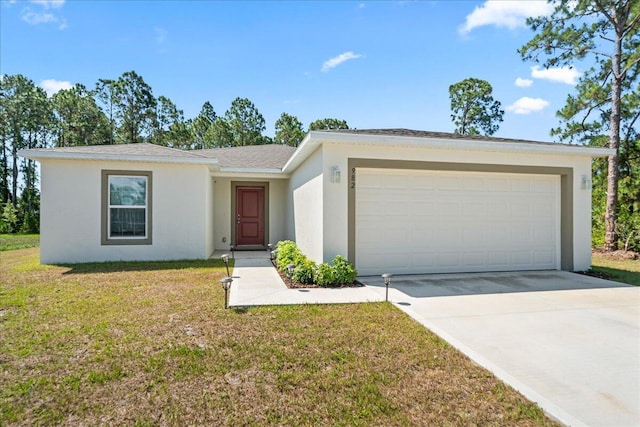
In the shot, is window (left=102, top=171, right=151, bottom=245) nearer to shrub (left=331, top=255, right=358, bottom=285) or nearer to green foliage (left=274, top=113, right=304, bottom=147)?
shrub (left=331, top=255, right=358, bottom=285)

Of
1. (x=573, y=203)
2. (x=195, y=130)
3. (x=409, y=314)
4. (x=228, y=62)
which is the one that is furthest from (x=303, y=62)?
(x=195, y=130)

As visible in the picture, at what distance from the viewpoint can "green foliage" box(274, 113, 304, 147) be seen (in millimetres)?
34375

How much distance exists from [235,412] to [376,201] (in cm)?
545

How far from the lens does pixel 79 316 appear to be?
4625 mm

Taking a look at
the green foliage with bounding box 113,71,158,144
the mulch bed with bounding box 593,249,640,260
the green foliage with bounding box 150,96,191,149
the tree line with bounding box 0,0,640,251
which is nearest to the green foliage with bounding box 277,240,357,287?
the tree line with bounding box 0,0,640,251

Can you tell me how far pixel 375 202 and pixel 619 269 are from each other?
6883 mm

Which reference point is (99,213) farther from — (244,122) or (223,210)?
(244,122)

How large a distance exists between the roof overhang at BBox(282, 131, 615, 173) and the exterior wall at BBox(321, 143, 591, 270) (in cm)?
15

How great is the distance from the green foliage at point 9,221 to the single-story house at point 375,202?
16679 mm

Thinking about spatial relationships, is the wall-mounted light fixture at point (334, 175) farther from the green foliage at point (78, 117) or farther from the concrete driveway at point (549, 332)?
the green foliage at point (78, 117)

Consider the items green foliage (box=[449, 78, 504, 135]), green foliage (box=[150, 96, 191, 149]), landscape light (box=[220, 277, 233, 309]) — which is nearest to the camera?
landscape light (box=[220, 277, 233, 309])

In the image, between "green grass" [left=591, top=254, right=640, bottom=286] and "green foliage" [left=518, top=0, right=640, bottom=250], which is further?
"green foliage" [left=518, top=0, right=640, bottom=250]

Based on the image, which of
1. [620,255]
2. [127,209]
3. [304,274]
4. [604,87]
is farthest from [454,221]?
[604,87]

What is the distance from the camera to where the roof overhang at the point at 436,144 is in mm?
6734
